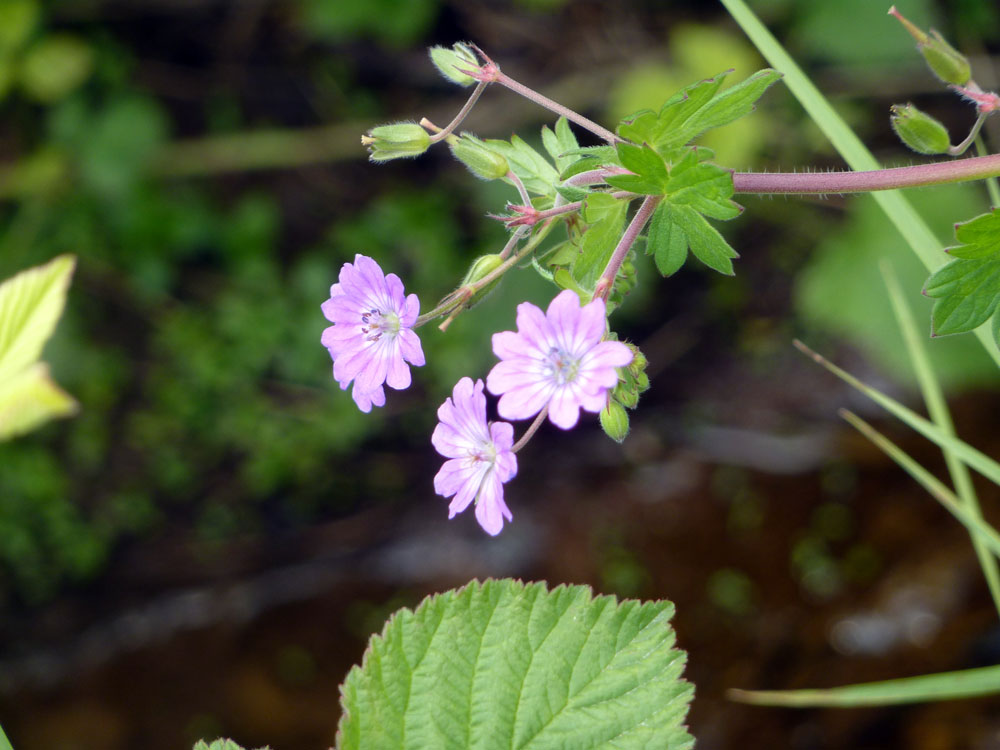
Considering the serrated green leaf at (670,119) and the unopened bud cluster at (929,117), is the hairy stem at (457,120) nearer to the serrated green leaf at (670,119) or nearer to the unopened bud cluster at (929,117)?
the serrated green leaf at (670,119)

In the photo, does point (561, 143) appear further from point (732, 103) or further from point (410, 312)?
point (410, 312)

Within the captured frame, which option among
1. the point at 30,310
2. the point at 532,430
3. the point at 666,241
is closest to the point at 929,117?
→ the point at 666,241

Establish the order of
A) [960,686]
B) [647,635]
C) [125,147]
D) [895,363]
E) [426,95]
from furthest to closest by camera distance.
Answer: [426,95] < [125,147] < [895,363] < [960,686] < [647,635]

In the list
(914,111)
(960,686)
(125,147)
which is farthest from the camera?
(125,147)

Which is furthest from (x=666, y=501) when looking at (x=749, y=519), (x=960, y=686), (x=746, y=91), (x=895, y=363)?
(x=746, y=91)

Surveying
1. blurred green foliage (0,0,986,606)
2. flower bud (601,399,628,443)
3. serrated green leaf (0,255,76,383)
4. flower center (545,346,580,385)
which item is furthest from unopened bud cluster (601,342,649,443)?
blurred green foliage (0,0,986,606)

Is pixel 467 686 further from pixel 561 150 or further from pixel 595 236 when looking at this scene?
pixel 561 150
